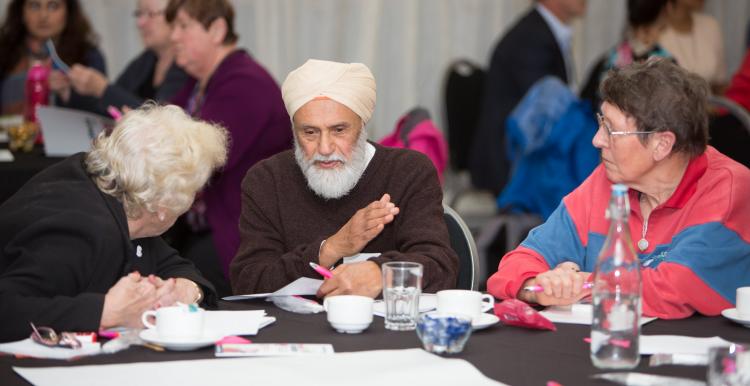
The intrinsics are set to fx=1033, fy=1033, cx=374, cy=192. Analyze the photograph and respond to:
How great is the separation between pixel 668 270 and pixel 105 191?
4.07 feet

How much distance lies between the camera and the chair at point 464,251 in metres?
2.81

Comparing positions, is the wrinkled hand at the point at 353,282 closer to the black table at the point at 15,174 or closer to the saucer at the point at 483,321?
the saucer at the point at 483,321

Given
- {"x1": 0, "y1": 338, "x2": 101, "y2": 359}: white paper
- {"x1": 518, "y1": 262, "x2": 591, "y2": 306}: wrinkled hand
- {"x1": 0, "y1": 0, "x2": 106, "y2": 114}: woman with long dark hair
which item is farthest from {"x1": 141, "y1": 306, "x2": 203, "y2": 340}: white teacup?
{"x1": 0, "y1": 0, "x2": 106, "y2": 114}: woman with long dark hair

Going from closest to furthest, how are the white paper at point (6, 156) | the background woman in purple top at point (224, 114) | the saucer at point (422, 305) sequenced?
the saucer at point (422, 305) < the background woman in purple top at point (224, 114) < the white paper at point (6, 156)

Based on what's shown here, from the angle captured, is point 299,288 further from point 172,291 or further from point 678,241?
point 678,241

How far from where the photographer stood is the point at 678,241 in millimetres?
2393

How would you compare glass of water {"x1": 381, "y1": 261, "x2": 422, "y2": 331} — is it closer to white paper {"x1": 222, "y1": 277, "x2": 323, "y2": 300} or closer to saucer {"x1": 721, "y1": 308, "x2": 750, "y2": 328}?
white paper {"x1": 222, "y1": 277, "x2": 323, "y2": 300}

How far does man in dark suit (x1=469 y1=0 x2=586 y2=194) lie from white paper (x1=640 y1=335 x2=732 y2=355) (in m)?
3.47

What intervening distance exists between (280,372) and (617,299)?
60 centimetres

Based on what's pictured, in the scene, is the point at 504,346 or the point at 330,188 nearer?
the point at 504,346

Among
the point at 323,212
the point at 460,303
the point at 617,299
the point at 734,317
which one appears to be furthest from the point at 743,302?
the point at 323,212

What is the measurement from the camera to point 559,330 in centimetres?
208

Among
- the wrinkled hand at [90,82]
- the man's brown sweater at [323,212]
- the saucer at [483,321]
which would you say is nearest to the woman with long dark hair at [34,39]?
the wrinkled hand at [90,82]

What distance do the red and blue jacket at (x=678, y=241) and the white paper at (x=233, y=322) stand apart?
62 centimetres
